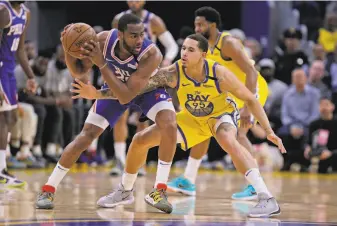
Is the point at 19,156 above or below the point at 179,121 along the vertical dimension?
below

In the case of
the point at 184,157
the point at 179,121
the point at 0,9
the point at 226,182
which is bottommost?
the point at 184,157

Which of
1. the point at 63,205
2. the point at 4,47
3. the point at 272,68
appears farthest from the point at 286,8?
the point at 63,205

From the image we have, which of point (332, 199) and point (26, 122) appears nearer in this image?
point (332, 199)

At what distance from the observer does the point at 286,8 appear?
16312 mm

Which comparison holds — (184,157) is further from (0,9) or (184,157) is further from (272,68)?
(0,9)

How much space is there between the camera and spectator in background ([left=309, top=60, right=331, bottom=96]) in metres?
13.2

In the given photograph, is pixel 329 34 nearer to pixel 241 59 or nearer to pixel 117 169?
pixel 117 169

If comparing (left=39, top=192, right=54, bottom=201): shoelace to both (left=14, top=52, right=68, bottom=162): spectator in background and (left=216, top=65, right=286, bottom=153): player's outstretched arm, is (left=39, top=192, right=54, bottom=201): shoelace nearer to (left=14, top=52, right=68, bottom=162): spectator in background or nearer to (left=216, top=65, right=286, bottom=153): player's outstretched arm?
(left=216, top=65, right=286, bottom=153): player's outstretched arm

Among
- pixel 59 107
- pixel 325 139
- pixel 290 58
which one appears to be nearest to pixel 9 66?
pixel 59 107

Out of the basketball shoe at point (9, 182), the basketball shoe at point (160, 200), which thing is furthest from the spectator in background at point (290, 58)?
the basketball shoe at point (160, 200)

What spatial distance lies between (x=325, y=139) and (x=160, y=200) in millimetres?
6469

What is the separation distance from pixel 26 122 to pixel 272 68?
4523 mm

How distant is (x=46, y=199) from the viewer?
6.28 m

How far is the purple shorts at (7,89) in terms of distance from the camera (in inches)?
331
